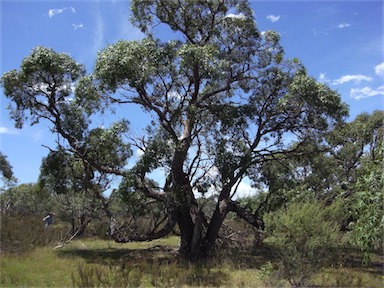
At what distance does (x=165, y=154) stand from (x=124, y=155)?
6.50 ft

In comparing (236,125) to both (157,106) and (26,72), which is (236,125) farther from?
(26,72)

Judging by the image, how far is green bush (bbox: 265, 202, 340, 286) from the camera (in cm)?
970

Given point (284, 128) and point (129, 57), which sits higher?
point (129, 57)

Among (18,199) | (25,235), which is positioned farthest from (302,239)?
(18,199)

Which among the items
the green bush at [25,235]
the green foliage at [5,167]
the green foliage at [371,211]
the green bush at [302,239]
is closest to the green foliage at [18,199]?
the green foliage at [5,167]

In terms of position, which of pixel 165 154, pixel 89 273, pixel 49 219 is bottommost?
pixel 89 273

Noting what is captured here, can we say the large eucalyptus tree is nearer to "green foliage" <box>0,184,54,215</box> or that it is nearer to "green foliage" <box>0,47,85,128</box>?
"green foliage" <box>0,47,85,128</box>

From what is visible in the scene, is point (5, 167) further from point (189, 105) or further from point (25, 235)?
point (189, 105)

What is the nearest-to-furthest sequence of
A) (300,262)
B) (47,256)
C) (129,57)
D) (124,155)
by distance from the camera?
1. (300,262)
2. (129,57)
3. (47,256)
4. (124,155)

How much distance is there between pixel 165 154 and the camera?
51.5ft

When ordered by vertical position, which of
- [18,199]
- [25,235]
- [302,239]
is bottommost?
[302,239]

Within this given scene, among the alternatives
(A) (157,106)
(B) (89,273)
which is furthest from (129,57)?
(B) (89,273)

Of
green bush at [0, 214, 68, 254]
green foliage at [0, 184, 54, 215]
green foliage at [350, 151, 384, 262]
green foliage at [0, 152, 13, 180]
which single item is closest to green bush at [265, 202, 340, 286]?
green foliage at [350, 151, 384, 262]

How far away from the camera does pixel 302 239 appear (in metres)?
9.85
